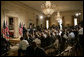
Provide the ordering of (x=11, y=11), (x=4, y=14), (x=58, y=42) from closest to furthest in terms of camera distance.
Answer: (x=58, y=42) < (x=4, y=14) < (x=11, y=11)

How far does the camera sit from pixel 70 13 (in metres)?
12.7

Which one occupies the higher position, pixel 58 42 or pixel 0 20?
pixel 0 20

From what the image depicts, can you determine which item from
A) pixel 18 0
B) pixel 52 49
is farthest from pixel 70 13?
pixel 52 49

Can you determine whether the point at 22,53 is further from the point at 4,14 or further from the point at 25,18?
the point at 25,18

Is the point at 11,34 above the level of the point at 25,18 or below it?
below

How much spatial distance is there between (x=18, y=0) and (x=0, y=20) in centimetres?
222

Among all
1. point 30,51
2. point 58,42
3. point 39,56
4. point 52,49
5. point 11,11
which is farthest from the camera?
point 11,11

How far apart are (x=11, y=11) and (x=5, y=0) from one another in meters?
0.80

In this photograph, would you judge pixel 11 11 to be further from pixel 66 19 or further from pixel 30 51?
pixel 66 19

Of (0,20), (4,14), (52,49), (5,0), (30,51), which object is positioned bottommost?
(52,49)

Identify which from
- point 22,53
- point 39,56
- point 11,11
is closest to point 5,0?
point 11,11

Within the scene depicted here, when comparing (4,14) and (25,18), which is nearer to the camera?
(4,14)

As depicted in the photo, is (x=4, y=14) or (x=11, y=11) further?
(x=11, y=11)

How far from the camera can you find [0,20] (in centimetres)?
527
